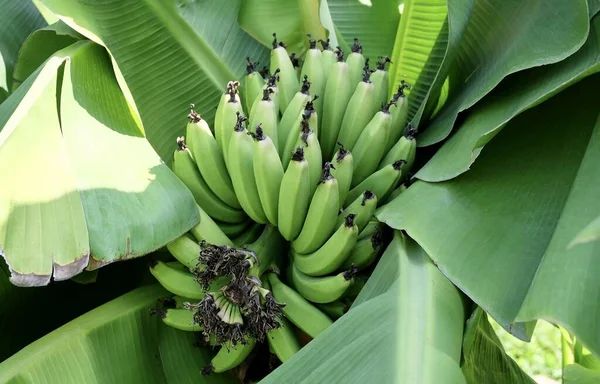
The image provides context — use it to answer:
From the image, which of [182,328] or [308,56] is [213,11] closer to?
[308,56]

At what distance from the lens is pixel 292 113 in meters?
1.11

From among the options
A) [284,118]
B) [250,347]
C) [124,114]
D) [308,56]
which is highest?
[308,56]

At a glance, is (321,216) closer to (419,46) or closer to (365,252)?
(365,252)

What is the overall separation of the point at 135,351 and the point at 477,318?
612 mm

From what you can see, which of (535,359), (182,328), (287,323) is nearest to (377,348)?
(287,323)

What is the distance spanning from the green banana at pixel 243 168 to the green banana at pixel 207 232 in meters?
0.07

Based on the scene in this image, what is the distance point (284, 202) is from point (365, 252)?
0.58 ft

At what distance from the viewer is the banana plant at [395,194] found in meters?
0.77

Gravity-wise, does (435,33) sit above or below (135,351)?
above

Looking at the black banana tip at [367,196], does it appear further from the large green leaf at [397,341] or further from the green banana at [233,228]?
the green banana at [233,228]

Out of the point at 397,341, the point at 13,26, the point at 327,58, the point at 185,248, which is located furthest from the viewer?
the point at 13,26

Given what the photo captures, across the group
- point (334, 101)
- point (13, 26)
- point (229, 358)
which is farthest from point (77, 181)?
point (13, 26)

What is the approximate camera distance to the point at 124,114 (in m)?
1.14

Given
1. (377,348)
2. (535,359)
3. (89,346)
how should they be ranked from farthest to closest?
(535,359) → (89,346) → (377,348)
